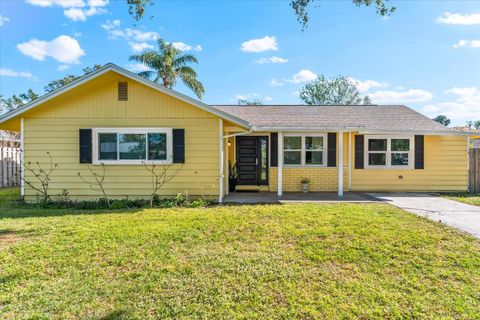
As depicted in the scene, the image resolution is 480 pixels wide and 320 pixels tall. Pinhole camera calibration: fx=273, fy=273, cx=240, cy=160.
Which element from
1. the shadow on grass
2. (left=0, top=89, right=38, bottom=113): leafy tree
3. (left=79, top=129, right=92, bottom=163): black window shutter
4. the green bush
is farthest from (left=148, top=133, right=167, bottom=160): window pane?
(left=0, top=89, right=38, bottom=113): leafy tree

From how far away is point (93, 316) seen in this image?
277 cm

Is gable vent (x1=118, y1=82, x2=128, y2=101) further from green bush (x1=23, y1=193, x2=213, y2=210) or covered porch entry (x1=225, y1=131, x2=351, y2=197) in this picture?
covered porch entry (x1=225, y1=131, x2=351, y2=197)

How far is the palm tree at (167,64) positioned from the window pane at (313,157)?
47.9 ft

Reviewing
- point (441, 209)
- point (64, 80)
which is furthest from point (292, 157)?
point (64, 80)

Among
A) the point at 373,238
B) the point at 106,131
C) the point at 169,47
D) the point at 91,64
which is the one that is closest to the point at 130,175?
the point at 106,131

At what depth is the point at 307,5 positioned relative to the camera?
6582 mm

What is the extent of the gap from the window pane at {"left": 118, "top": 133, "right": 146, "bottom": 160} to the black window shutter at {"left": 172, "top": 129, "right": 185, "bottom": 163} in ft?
3.32

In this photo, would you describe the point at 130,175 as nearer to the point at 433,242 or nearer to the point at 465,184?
the point at 433,242

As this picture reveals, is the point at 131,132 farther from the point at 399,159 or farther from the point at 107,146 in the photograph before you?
the point at 399,159

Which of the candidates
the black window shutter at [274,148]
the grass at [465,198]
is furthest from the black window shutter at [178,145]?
the grass at [465,198]

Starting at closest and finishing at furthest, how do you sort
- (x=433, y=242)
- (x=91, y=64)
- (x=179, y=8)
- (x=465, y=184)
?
(x=433, y=242) → (x=179, y=8) → (x=465, y=184) → (x=91, y=64)

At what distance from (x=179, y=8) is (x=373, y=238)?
9220 millimetres

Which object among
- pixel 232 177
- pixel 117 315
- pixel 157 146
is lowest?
pixel 117 315

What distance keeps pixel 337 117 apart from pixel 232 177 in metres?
5.40
